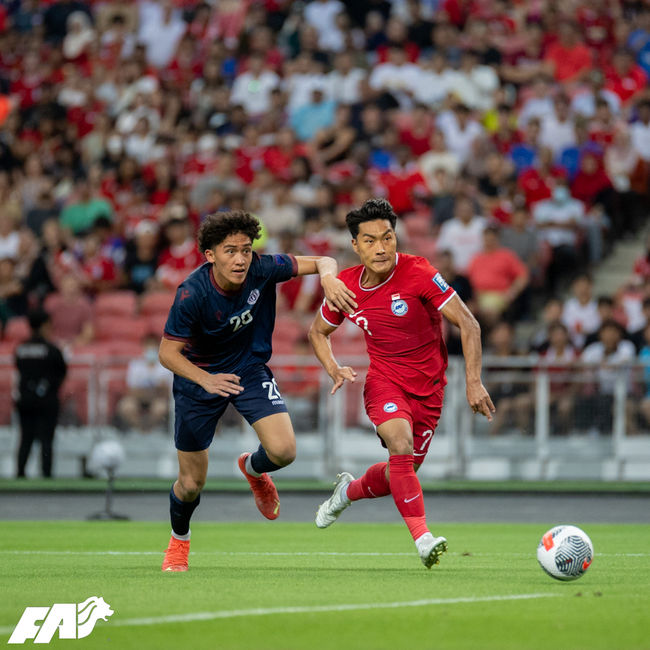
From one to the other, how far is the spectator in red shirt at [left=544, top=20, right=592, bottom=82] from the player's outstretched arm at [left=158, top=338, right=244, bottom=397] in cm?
1446

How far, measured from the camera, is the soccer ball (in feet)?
24.9

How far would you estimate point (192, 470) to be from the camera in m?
8.86

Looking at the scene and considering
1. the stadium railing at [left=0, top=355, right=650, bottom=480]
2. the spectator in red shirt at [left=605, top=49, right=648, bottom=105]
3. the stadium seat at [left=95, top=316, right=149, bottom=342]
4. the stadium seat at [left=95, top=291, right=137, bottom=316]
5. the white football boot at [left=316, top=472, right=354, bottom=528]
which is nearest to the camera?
the white football boot at [left=316, top=472, right=354, bottom=528]

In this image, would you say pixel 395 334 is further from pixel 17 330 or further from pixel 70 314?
pixel 17 330

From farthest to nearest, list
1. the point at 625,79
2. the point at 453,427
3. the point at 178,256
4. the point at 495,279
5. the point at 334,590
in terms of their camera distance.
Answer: the point at 625,79, the point at 178,256, the point at 495,279, the point at 453,427, the point at 334,590

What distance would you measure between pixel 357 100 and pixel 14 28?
9361 millimetres

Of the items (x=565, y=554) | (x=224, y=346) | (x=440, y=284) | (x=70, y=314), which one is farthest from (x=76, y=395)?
(x=565, y=554)

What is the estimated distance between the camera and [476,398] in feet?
27.4

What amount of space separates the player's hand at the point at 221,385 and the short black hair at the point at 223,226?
86cm

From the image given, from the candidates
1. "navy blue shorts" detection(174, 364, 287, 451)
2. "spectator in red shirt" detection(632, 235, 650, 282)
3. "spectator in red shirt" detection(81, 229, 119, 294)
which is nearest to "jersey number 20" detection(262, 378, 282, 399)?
"navy blue shorts" detection(174, 364, 287, 451)

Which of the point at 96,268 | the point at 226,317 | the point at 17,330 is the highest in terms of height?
the point at 96,268

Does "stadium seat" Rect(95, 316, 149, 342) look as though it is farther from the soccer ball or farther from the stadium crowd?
the soccer ball

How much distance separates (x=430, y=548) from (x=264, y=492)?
1.97 metres

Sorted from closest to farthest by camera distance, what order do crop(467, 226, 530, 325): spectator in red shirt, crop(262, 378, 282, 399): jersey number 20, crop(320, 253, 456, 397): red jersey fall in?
crop(262, 378, 282, 399): jersey number 20, crop(320, 253, 456, 397): red jersey, crop(467, 226, 530, 325): spectator in red shirt
